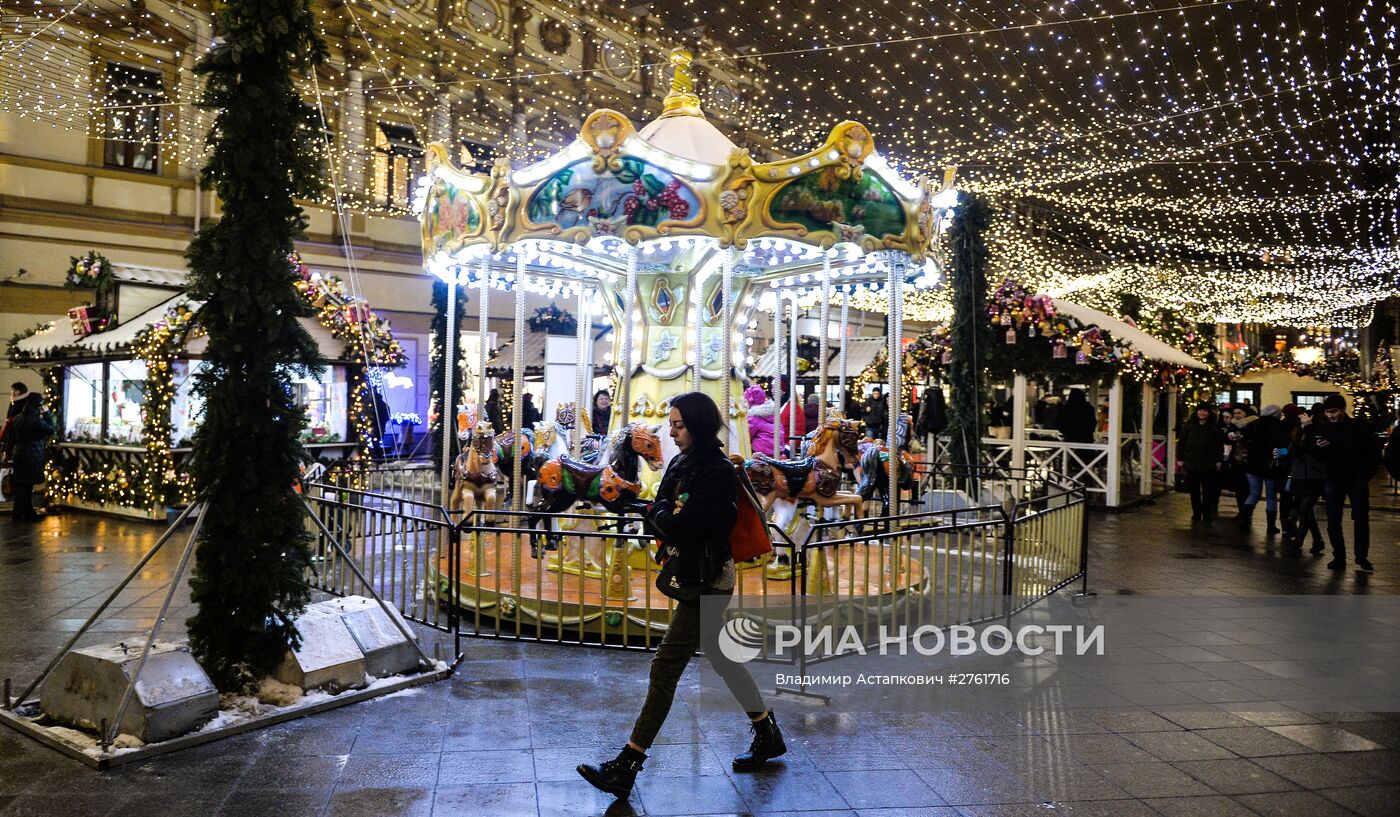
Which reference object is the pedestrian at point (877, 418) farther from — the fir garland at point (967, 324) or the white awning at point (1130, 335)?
the fir garland at point (967, 324)

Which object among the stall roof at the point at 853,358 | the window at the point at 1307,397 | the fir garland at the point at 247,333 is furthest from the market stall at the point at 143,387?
the window at the point at 1307,397

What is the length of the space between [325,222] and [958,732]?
786 inches

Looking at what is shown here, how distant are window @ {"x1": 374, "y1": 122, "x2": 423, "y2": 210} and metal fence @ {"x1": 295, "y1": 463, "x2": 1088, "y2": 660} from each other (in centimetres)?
1407

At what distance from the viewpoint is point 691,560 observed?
14.3 ft

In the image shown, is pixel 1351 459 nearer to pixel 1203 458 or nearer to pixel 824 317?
pixel 1203 458

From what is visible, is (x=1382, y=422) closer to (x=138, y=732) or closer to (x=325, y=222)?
(x=325, y=222)

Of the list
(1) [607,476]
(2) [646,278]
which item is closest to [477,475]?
(1) [607,476]

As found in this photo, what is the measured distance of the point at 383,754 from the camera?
15.3ft

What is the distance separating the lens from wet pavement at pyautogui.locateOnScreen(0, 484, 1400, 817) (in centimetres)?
412

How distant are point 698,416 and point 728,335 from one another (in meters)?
5.43

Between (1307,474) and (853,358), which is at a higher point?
(853,358)

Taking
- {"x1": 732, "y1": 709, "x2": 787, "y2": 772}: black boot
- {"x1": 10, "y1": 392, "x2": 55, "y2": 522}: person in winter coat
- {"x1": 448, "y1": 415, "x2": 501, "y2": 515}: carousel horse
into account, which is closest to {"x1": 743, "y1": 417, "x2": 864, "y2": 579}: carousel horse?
{"x1": 448, "y1": 415, "x2": 501, "y2": 515}: carousel horse

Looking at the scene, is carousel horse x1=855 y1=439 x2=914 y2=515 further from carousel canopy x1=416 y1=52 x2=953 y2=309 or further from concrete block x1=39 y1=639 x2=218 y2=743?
concrete block x1=39 y1=639 x2=218 y2=743

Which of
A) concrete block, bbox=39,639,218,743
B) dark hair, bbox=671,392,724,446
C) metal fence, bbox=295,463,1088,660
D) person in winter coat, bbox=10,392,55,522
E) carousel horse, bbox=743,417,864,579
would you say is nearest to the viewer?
dark hair, bbox=671,392,724,446
